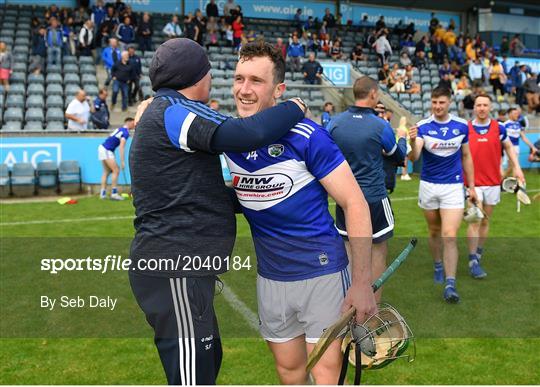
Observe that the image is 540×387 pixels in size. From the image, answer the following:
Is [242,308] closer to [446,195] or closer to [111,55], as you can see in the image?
[446,195]

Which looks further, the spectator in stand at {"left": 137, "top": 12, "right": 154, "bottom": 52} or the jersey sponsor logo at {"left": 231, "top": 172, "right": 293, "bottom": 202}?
the spectator in stand at {"left": 137, "top": 12, "right": 154, "bottom": 52}

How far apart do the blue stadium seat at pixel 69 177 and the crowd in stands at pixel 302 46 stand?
2551 millimetres

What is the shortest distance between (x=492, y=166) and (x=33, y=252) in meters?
6.49

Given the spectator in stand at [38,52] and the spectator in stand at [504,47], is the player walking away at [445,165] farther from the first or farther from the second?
the spectator in stand at [504,47]

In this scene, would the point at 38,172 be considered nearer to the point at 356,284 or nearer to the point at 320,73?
the point at 320,73

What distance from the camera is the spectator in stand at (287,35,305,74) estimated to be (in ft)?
77.3

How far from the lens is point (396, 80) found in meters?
24.6

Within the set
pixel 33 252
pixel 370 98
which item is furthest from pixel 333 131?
pixel 33 252

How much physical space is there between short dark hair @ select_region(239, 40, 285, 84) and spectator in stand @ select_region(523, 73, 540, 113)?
25.9 m

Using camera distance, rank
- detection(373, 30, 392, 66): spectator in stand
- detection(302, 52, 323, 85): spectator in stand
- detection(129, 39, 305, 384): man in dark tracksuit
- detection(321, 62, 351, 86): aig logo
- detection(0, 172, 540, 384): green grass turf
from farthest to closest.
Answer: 1. detection(373, 30, 392, 66): spectator in stand
2. detection(321, 62, 351, 86): aig logo
3. detection(302, 52, 323, 85): spectator in stand
4. detection(0, 172, 540, 384): green grass turf
5. detection(129, 39, 305, 384): man in dark tracksuit

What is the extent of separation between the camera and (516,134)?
1567 centimetres

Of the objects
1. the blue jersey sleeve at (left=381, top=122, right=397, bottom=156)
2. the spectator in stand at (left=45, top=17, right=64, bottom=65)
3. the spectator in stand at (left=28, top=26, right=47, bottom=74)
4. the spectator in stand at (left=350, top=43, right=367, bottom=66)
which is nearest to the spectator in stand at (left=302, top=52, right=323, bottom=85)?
the spectator in stand at (left=350, top=43, right=367, bottom=66)

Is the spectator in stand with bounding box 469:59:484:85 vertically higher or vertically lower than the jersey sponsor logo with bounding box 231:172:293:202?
higher

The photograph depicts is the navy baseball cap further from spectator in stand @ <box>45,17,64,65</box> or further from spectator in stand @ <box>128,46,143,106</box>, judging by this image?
spectator in stand @ <box>45,17,64,65</box>
